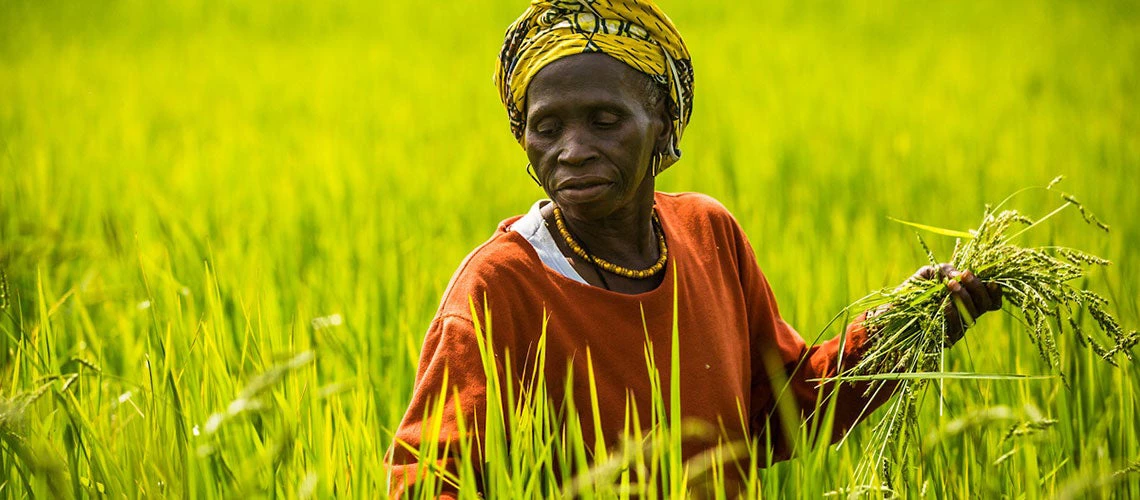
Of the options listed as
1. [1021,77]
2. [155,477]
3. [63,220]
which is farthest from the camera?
[1021,77]

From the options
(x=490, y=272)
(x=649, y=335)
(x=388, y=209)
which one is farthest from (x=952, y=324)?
(x=388, y=209)

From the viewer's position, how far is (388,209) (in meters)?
3.89

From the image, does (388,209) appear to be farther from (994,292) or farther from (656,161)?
(994,292)

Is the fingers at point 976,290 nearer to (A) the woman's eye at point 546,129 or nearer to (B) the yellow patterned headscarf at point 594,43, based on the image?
(B) the yellow patterned headscarf at point 594,43

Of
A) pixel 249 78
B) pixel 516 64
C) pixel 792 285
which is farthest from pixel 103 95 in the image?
pixel 516 64

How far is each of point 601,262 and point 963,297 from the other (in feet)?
1.73

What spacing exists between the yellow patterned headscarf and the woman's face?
0.07 ft

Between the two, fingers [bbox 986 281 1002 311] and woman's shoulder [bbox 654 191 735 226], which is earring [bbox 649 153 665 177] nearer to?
woman's shoulder [bbox 654 191 735 226]

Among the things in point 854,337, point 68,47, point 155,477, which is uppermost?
point 68,47

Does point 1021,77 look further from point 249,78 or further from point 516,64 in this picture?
point 516,64

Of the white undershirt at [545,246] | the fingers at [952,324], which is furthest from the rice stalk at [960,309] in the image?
the white undershirt at [545,246]

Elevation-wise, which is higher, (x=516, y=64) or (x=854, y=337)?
(x=516, y=64)

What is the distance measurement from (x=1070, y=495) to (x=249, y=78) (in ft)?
23.6

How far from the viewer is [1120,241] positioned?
339cm
